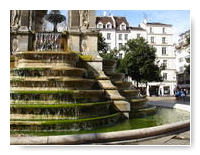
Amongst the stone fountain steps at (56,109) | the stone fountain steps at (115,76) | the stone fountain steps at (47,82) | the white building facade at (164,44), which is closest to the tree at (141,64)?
the stone fountain steps at (115,76)

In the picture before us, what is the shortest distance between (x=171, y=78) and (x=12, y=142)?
38.4 meters

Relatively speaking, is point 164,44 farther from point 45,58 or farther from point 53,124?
point 53,124

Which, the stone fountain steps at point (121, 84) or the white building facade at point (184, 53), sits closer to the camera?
the stone fountain steps at point (121, 84)

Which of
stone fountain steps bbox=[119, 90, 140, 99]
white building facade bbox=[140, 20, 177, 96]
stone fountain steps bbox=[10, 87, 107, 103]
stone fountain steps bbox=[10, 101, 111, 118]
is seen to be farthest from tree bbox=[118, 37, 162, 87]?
stone fountain steps bbox=[10, 101, 111, 118]

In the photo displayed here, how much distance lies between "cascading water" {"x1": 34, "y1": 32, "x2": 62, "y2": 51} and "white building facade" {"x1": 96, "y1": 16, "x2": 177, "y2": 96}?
88.0ft

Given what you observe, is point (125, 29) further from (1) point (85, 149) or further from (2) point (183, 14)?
(1) point (85, 149)

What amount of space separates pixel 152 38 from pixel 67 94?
37268 millimetres

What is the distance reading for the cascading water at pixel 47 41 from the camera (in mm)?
8945

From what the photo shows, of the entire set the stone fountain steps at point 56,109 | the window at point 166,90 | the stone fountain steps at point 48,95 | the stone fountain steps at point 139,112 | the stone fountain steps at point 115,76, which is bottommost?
the window at point 166,90

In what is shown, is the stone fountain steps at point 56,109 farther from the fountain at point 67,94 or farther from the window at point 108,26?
the window at point 108,26

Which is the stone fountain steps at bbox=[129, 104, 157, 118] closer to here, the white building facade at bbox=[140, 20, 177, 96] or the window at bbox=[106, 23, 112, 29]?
the window at bbox=[106, 23, 112, 29]

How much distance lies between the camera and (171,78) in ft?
127

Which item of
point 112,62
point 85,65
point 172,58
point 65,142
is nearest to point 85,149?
point 65,142

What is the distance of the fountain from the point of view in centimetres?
472
